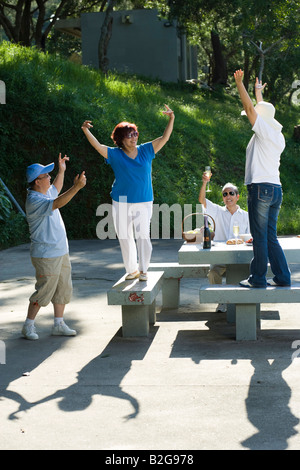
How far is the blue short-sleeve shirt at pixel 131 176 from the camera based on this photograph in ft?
23.7

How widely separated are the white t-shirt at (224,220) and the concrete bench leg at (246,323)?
170cm

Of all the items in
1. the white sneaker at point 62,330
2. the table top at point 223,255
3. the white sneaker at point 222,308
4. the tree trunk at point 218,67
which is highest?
the tree trunk at point 218,67

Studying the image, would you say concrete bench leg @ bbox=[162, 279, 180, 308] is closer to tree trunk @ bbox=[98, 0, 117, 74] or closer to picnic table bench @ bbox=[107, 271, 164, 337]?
picnic table bench @ bbox=[107, 271, 164, 337]

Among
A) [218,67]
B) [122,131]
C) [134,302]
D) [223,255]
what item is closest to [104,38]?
[218,67]

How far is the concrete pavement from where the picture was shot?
4.41 meters

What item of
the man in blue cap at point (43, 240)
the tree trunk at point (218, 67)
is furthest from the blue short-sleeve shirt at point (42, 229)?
the tree trunk at point (218, 67)

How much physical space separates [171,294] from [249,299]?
6.18ft

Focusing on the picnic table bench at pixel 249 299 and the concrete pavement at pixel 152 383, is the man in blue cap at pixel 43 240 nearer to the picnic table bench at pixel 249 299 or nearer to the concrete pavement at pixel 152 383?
the concrete pavement at pixel 152 383

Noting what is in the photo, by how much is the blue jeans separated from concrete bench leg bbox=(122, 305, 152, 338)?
3.53 ft

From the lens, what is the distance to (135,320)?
715 cm

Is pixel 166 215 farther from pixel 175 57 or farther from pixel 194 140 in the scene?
pixel 175 57

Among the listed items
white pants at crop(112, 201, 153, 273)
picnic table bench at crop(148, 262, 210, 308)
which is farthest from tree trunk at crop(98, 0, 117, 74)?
white pants at crop(112, 201, 153, 273)

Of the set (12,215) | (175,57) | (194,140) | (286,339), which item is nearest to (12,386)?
(286,339)

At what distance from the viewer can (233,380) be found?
5578 millimetres
